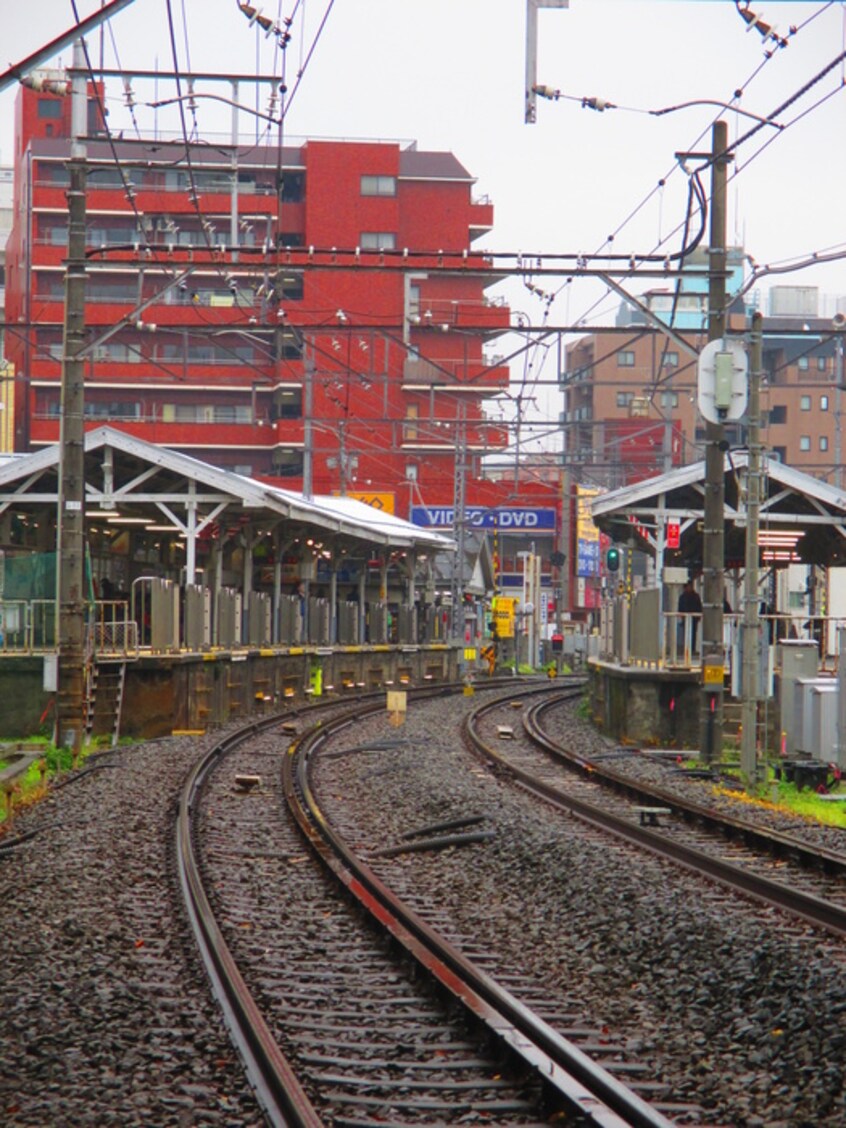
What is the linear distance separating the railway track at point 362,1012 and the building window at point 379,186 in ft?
217

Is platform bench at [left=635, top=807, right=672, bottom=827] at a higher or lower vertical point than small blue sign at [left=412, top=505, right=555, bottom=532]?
lower

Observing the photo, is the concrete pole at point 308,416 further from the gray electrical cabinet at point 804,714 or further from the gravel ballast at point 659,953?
the gravel ballast at point 659,953

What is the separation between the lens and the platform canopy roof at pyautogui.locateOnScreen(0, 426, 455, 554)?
27.3 meters

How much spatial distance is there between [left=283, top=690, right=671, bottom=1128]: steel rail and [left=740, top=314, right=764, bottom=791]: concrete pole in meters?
6.29

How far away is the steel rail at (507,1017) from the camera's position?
5.17m

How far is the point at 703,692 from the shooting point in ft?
62.1

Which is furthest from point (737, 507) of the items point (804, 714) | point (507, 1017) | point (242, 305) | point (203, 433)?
point (203, 433)

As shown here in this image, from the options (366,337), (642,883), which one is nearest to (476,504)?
(366,337)

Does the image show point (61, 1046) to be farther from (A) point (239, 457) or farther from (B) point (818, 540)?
(A) point (239, 457)

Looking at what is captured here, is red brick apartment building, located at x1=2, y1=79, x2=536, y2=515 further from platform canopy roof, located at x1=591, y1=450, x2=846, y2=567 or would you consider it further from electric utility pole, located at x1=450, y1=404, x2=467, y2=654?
platform canopy roof, located at x1=591, y1=450, x2=846, y2=567

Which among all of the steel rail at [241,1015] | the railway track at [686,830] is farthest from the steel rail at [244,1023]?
the railway track at [686,830]

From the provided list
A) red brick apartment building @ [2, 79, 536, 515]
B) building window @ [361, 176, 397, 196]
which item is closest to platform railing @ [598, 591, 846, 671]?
red brick apartment building @ [2, 79, 536, 515]

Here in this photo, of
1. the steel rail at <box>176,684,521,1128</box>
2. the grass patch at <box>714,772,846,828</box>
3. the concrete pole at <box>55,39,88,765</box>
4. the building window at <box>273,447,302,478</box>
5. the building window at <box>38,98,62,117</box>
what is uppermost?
the building window at <box>38,98,62,117</box>

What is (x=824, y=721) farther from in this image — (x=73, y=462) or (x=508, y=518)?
(x=508, y=518)
